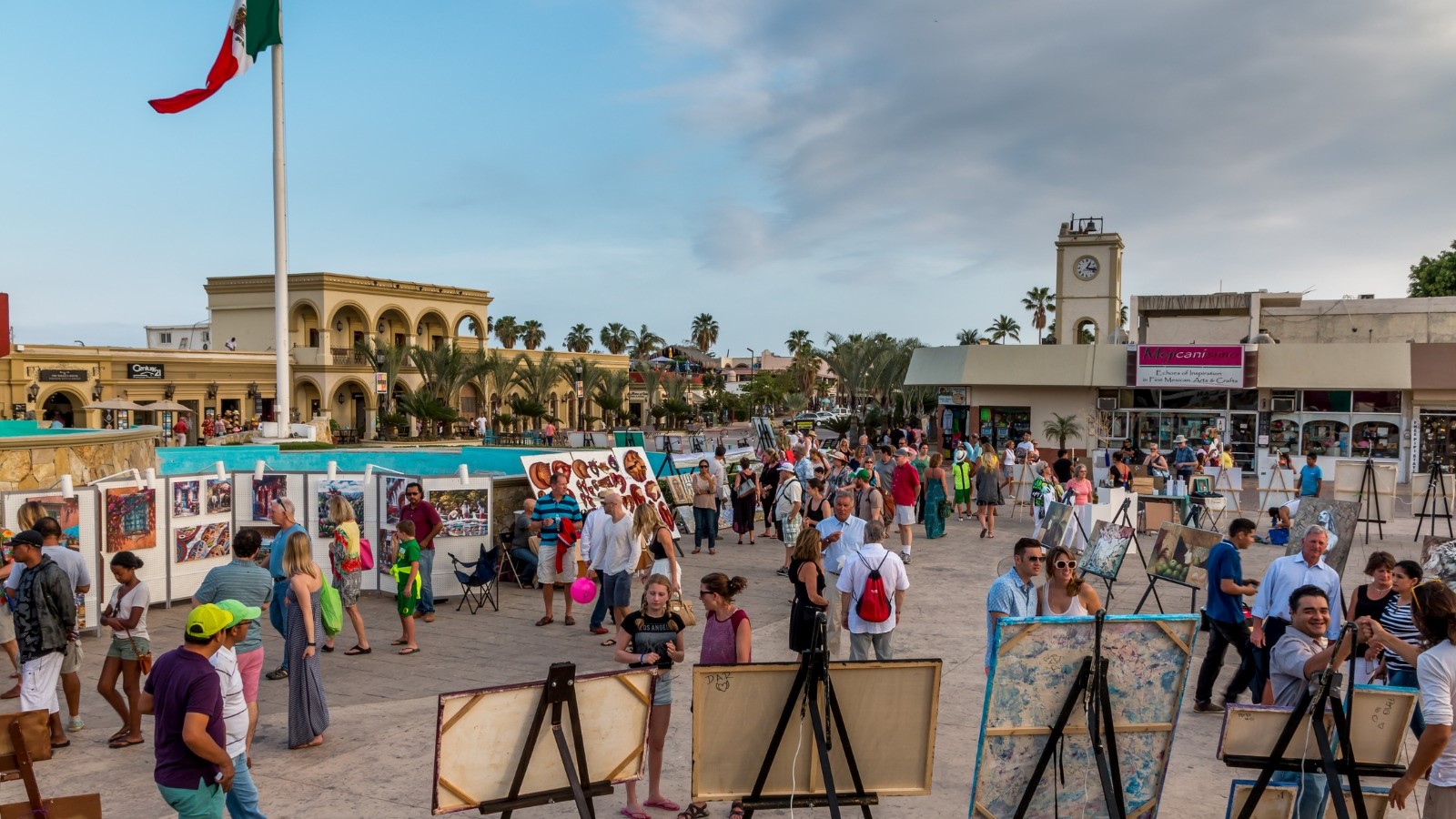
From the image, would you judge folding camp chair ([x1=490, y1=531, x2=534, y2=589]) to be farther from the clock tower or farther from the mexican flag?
the clock tower

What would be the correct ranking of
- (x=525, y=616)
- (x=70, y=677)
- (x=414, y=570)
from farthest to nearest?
1. (x=525, y=616)
2. (x=414, y=570)
3. (x=70, y=677)

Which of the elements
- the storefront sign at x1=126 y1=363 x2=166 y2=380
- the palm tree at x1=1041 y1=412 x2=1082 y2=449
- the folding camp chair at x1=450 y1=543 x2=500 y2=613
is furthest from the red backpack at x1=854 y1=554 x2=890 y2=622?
the storefront sign at x1=126 y1=363 x2=166 y2=380

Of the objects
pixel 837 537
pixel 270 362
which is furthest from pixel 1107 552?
pixel 270 362

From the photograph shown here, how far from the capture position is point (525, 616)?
38.2 feet

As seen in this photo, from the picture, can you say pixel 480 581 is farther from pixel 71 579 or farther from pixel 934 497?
pixel 934 497

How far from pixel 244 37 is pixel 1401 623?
24491 millimetres

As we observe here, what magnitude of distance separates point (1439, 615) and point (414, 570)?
29.1 feet

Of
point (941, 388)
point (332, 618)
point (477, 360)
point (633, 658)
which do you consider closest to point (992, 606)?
point (633, 658)

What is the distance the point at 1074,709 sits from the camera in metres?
4.82

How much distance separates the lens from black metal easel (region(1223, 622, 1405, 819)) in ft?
15.5

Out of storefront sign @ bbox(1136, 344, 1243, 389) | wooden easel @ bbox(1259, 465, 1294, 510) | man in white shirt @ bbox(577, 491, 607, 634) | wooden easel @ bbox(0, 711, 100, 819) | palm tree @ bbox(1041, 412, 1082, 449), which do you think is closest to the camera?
wooden easel @ bbox(0, 711, 100, 819)

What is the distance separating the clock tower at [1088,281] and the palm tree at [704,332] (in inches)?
3333

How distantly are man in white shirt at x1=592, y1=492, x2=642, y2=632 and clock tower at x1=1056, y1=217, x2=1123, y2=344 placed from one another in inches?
1082

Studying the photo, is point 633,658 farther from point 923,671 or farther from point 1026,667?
point 1026,667
